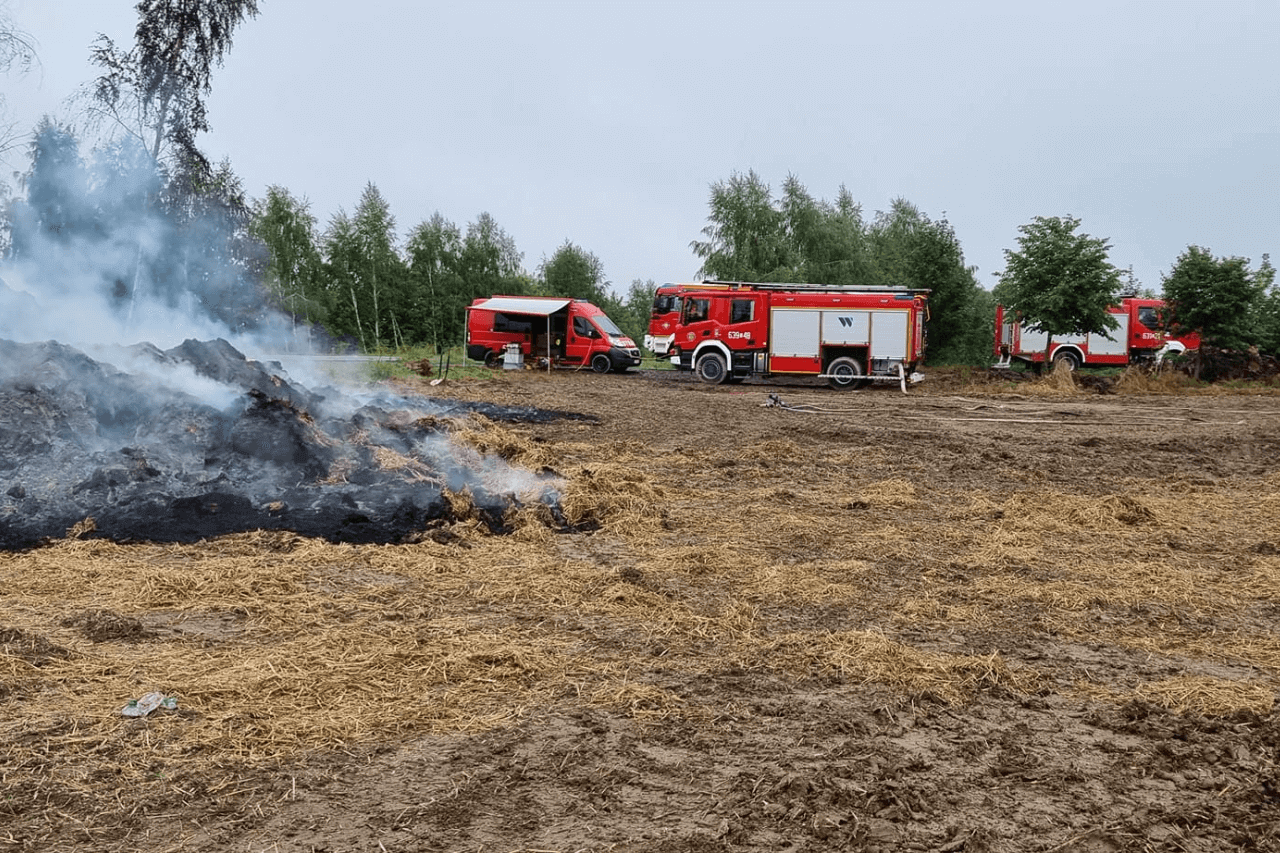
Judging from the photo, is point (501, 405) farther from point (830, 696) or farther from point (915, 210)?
point (915, 210)

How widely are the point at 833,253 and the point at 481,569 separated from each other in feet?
152

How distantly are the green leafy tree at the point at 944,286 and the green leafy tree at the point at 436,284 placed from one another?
81.9 feet

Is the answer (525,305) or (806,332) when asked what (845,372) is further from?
(525,305)

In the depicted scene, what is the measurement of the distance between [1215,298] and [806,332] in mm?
12479

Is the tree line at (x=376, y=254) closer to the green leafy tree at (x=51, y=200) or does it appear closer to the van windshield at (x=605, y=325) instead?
the green leafy tree at (x=51, y=200)

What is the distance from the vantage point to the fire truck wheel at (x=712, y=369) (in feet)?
100

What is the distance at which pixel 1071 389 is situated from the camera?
2695 centimetres

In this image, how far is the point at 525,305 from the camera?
33.4 metres

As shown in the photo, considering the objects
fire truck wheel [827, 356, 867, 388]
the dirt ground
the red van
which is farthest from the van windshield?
the dirt ground

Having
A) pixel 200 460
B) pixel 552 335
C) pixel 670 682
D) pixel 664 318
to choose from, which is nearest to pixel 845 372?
pixel 664 318

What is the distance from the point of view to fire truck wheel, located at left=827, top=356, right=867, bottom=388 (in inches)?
1167

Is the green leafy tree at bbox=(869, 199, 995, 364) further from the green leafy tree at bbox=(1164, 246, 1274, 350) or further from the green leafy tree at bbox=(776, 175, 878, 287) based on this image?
the green leafy tree at bbox=(1164, 246, 1274, 350)

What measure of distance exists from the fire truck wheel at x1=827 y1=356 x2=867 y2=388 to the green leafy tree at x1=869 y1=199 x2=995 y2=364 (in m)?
9.84

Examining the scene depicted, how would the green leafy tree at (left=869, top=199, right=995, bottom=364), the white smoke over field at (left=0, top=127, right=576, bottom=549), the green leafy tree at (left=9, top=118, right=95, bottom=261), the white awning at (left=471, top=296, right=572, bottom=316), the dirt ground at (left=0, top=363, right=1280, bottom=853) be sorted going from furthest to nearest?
1. the green leafy tree at (left=869, top=199, right=995, bottom=364)
2. the white awning at (left=471, top=296, right=572, bottom=316)
3. the green leafy tree at (left=9, top=118, right=95, bottom=261)
4. the white smoke over field at (left=0, top=127, right=576, bottom=549)
5. the dirt ground at (left=0, top=363, right=1280, bottom=853)
